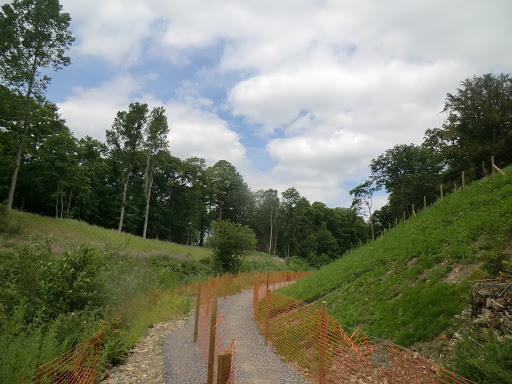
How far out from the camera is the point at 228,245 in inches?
1005

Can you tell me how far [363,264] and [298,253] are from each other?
49399mm

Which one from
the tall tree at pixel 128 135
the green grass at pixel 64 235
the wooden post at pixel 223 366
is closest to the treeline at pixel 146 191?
the tall tree at pixel 128 135

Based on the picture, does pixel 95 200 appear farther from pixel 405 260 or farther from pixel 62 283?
pixel 405 260

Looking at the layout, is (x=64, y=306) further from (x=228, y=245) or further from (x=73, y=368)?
(x=228, y=245)

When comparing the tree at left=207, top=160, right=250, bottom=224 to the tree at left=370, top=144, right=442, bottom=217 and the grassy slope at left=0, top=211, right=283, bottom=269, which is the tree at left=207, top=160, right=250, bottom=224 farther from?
the grassy slope at left=0, top=211, right=283, bottom=269

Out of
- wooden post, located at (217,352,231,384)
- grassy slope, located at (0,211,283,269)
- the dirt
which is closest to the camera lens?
wooden post, located at (217,352,231,384)

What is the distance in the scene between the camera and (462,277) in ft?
22.3

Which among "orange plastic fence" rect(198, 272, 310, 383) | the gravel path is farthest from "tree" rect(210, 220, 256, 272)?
the gravel path

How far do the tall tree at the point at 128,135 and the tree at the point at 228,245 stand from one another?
15.9 metres

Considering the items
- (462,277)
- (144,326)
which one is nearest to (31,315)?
(144,326)

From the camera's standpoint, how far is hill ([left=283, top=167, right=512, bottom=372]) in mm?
5930

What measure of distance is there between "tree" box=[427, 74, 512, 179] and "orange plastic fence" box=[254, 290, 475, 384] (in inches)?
833

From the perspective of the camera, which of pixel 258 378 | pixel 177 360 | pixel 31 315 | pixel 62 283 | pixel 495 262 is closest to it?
pixel 258 378

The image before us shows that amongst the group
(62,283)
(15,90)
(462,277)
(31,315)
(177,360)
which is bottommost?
(177,360)
